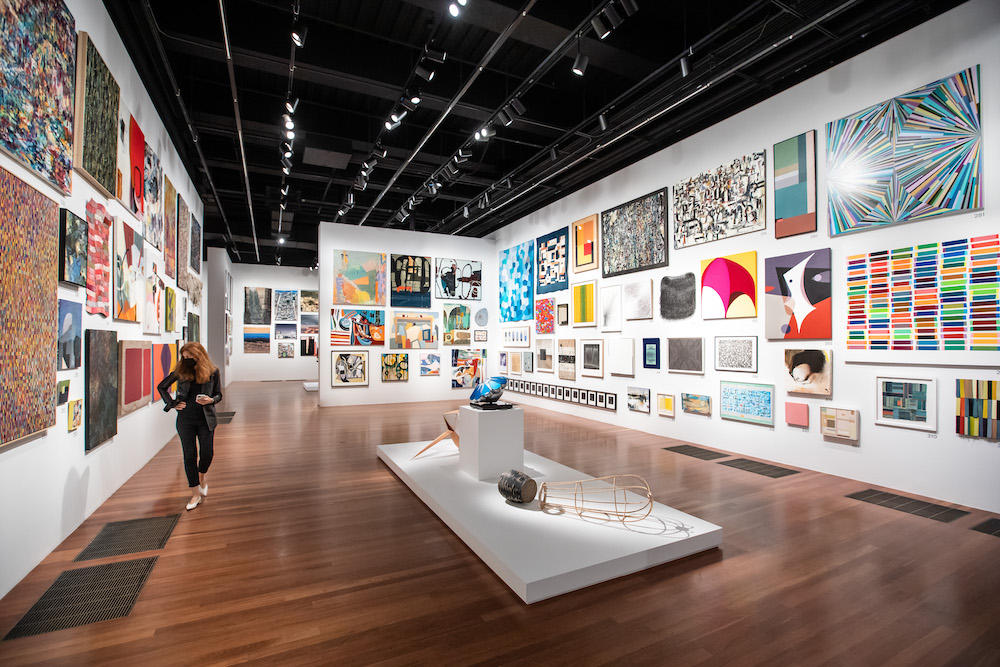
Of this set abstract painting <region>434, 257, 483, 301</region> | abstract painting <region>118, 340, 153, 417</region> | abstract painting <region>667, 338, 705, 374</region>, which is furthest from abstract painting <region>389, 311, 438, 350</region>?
abstract painting <region>667, 338, 705, 374</region>

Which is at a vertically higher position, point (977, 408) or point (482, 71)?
point (482, 71)

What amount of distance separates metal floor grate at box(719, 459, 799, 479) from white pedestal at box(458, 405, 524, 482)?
3027 millimetres

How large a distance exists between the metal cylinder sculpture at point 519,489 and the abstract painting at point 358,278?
30.7 ft

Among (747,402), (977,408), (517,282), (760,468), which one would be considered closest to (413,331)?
(517,282)

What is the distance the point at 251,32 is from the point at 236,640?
22.8 feet

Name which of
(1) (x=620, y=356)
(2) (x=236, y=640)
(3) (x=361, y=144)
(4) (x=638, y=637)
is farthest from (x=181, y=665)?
(3) (x=361, y=144)

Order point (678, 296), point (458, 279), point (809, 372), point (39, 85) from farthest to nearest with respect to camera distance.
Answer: point (458, 279)
point (678, 296)
point (809, 372)
point (39, 85)

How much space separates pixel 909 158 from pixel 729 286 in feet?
8.32

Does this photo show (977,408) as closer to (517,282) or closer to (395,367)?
(517,282)

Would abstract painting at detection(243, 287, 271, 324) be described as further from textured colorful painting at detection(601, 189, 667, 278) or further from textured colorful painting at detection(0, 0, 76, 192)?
textured colorful painting at detection(0, 0, 76, 192)

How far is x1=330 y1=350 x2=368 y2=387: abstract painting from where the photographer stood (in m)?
12.4

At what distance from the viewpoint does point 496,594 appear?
3.05m

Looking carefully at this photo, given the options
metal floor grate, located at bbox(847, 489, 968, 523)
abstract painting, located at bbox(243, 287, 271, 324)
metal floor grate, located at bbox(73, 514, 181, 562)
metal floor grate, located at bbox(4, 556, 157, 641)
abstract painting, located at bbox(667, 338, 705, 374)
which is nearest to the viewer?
metal floor grate, located at bbox(4, 556, 157, 641)

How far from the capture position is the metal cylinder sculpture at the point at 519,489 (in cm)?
424
